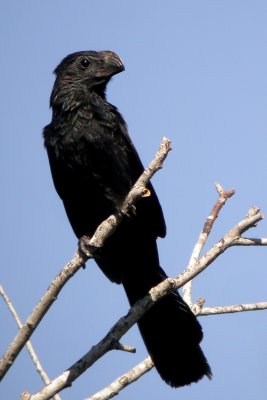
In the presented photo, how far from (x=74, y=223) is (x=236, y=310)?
1.67 metres

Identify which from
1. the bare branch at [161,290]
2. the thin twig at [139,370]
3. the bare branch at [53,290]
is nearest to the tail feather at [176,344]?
the thin twig at [139,370]

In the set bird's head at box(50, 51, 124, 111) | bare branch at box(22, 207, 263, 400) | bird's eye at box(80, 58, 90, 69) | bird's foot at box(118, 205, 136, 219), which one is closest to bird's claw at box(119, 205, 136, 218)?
bird's foot at box(118, 205, 136, 219)

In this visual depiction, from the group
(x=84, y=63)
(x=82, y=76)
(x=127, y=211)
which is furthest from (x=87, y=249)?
(x=84, y=63)

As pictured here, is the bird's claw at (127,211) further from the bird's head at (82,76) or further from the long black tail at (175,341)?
the bird's head at (82,76)

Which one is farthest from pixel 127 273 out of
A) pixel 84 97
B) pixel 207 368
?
pixel 84 97

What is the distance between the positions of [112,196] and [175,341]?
3.64ft

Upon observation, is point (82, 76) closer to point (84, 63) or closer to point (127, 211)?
point (84, 63)

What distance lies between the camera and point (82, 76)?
527 cm

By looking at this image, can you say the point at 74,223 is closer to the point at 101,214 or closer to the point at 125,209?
the point at 101,214

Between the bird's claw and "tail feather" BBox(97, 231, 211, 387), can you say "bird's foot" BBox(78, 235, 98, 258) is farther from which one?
"tail feather" BBox(97, 231, 211, 387)

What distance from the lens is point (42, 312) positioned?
3.47 m

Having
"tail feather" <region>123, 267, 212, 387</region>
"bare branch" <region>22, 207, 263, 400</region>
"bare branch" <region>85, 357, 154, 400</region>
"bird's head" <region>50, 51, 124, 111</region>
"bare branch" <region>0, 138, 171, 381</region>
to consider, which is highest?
"bird's head" <region>50, 51, 124, 111</region>

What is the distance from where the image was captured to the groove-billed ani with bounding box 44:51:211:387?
14.7ft

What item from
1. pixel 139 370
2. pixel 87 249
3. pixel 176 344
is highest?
pixel 87 249
